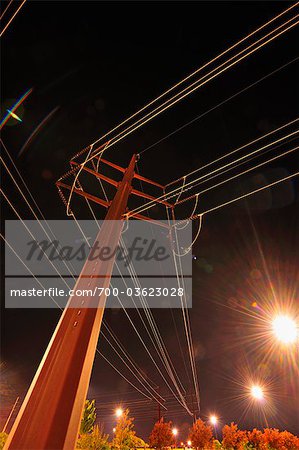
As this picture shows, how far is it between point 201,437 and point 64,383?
4428 cm

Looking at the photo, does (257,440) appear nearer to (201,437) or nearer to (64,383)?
(201,437)

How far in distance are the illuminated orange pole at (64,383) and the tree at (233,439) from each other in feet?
147

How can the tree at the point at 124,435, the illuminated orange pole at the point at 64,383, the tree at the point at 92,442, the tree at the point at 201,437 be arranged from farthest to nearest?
the tree at the point at 201,437 < the tree at the point at 124,435 < the tree at the point at 92,442 < the illuminated orange pole at the point at 64,383

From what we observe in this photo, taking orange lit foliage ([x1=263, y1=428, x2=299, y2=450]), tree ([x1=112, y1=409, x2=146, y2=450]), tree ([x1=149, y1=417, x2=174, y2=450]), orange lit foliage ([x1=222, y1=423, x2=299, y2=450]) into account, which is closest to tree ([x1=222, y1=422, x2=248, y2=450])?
orange lit foliage ([x1=222, y1=423, x2=299, y2=450])

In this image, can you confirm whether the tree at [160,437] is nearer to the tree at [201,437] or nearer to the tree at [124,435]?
the tree at [201,437]

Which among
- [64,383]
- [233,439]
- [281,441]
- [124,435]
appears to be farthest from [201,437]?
[64,383]

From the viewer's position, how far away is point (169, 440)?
1318 inches

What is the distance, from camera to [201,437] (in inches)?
1423

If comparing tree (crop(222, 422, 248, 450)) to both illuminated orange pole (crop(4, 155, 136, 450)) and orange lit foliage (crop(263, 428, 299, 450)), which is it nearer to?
orange lit foliage (crop(263, 428, 299, 450))

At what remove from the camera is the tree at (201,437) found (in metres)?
35.5

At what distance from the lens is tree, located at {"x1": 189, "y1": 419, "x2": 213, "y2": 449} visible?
35.5 meters

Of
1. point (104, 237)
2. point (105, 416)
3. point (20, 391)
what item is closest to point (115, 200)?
point (104, 237)

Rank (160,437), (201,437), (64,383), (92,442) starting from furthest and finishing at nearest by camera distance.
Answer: (201,437) < (160,437) < (92,442) < (64,383)

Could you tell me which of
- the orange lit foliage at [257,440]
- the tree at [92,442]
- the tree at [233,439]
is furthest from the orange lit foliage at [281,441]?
the tree at [92,442]
